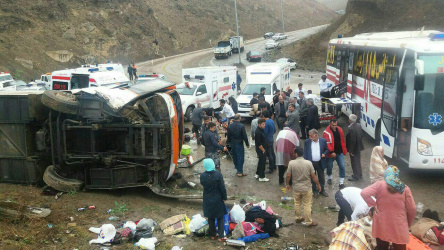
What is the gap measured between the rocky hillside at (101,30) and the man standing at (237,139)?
27990 mm

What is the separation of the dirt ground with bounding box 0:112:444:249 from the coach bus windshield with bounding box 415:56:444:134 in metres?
1.52

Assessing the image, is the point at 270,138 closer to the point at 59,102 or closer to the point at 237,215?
the point at 237,215

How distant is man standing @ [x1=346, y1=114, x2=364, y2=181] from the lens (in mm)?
9734

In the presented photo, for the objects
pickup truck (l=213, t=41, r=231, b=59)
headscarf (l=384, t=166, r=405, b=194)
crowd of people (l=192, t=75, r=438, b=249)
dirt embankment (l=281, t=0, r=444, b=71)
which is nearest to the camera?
headscarf (l=384, t=166, r=405, b=194)

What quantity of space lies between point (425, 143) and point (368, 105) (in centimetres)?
443

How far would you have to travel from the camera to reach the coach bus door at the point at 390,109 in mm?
9930

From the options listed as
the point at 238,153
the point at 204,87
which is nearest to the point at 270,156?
the point at 238,153

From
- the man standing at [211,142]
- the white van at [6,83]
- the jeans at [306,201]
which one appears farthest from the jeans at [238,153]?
the white van at [6,83]

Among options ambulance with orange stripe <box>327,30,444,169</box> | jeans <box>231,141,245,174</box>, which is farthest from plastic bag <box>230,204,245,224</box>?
ambulance with orange stripe <box>327,30,444,169</box>

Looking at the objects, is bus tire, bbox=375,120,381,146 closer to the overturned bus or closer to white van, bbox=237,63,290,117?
the overturned bus

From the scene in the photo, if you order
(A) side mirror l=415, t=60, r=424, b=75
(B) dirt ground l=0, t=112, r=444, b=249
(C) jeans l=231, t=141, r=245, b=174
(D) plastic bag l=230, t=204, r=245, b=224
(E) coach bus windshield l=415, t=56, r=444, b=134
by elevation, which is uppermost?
(A) side mirror l=415, t=60, r=424, b=75

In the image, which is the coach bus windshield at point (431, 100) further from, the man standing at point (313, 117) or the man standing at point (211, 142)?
the man standing at point (211, 142)

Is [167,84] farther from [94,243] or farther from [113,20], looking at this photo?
[113,20]

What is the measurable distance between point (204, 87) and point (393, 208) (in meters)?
15.1
